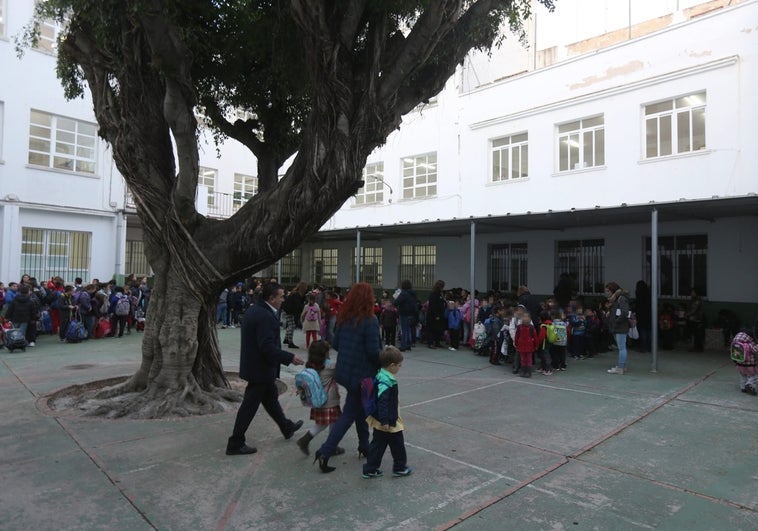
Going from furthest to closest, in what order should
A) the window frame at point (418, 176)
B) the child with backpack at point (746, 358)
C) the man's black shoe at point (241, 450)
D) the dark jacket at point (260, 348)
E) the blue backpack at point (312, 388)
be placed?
the window frame at point (418, 176) < the child with backpack at point (746, 358) < the man's black shoe at point (241, 450) < the dark jacket at point (260, 348) < the blue backpack at point (312, 388)

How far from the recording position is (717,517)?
12.3 feet

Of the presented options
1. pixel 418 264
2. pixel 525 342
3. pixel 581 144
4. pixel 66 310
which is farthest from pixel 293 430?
pixel 418 264

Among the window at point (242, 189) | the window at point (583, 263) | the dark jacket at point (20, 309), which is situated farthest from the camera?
the window at point (242, 189)

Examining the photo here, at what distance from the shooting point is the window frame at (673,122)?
42.2 feet

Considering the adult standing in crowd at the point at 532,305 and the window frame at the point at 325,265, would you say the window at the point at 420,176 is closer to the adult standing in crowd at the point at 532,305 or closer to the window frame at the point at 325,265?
the window frame at the point at 325,265

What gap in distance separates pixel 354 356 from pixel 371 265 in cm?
1763

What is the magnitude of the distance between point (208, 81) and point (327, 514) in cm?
686

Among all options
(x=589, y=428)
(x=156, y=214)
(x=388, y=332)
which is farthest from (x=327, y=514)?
(x=388, y=332)

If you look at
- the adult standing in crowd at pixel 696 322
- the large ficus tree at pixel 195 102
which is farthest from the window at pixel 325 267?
the large ficus tree at pixel 195 102

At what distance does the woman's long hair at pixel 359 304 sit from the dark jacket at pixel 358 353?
0.14ft

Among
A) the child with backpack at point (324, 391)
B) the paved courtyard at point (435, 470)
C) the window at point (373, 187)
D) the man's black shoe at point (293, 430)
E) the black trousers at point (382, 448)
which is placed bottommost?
the paved courtyard at point (435, 470)

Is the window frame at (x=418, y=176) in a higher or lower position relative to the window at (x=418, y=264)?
higher

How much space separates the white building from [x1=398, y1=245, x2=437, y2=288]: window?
0.08m

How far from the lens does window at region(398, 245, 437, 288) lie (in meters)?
19.5
